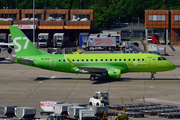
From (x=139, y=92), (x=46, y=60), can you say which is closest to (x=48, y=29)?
(x=46, y=60)

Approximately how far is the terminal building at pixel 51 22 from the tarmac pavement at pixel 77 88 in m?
58.2

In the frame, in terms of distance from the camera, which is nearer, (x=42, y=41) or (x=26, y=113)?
(x=26, y=113)

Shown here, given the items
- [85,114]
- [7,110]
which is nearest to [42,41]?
[7,110]

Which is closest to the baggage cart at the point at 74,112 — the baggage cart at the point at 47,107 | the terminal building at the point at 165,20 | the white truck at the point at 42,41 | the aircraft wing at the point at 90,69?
the baggage cart at the point at 47,107

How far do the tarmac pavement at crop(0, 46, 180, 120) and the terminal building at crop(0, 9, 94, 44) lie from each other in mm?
58189

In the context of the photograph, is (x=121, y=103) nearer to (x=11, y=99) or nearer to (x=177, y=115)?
(x=177, y=115)

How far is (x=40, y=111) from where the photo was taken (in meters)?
35.5

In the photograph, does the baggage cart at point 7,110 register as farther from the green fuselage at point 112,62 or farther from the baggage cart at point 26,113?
the green fuselage at point 112,62

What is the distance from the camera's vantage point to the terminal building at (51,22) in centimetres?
12035

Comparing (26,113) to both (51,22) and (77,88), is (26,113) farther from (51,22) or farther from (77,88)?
→ (51,22)

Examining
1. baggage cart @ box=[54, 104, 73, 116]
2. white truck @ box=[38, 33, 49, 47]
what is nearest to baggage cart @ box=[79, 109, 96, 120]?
baggage cart @ box=[54, 104, 73, 116]

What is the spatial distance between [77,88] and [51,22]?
74.9m

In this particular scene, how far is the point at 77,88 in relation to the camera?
160ft

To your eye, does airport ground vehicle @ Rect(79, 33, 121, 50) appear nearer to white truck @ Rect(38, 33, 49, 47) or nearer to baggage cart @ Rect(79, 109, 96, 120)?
white truck @ Rect(38, 33, 49, 47)
